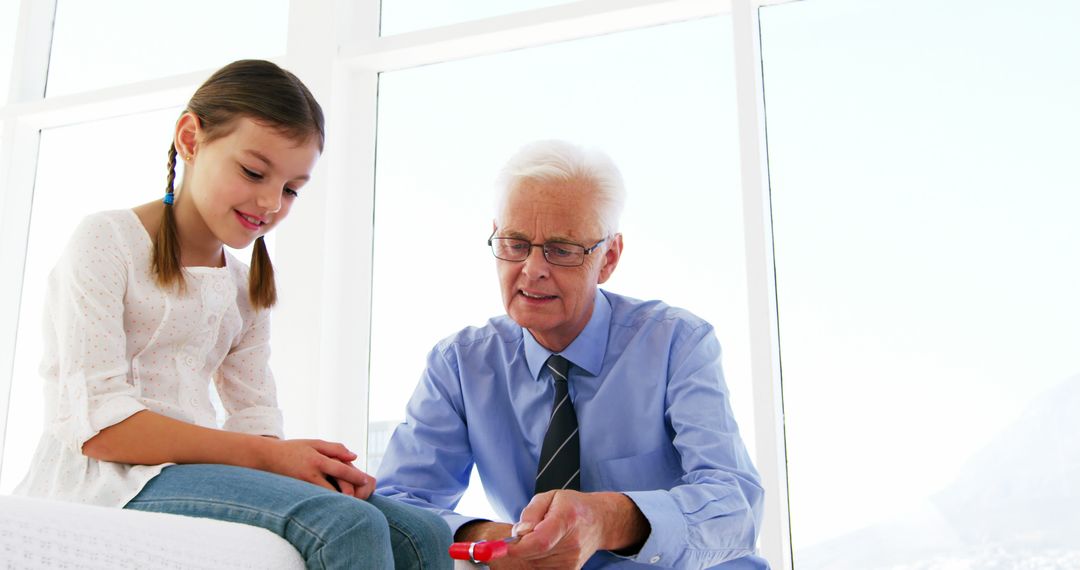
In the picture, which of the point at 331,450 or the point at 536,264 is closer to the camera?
the point at 331,450

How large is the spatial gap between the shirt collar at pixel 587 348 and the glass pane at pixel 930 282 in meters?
0.62

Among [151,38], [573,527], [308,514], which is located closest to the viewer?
[308,514]

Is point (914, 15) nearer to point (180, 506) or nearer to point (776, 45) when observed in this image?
point (776, 45)

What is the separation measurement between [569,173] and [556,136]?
32.2 inches

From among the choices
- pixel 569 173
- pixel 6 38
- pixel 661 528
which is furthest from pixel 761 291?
pixel 6 38

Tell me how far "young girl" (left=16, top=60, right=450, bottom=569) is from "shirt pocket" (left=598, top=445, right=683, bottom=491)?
341 millimetres

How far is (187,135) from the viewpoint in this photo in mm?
1578

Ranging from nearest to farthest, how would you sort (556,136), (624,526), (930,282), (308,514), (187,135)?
1. (308,514)
2. (624,526)
3. (187,135)
4. (930,282)
5. (556,136)

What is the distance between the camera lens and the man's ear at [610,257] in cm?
174

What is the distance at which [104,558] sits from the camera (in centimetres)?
84

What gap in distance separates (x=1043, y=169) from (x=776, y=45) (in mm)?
652

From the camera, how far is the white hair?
167cm

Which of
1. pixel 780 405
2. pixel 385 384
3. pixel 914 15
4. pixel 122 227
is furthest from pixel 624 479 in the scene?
pixel 914 15

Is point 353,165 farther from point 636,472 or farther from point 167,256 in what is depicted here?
point 636,472
